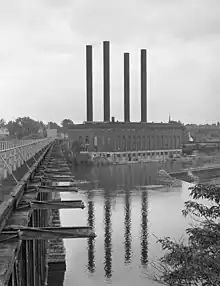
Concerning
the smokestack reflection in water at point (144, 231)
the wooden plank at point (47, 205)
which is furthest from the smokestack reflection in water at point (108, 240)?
the wooden plank at point (47, 205)

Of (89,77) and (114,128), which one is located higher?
(89,77)

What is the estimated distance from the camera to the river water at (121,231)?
13102 millimetres

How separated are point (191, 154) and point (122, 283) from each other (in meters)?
68.4

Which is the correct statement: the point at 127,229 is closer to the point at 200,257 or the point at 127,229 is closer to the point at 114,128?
the point at 200,257

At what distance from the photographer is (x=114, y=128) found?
6350 cm

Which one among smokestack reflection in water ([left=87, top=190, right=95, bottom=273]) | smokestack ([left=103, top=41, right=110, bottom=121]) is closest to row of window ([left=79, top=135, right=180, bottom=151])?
smokestack ([left=103, top=41, right=110, bottom=121])

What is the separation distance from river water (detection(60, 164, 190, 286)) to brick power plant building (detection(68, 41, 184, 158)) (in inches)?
1170

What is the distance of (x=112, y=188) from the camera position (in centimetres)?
3347

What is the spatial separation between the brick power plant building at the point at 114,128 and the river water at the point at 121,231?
29718mm

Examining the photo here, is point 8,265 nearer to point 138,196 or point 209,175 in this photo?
point 138,196

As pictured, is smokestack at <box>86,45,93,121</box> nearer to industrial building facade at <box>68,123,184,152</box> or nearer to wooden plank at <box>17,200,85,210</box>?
industrial building facade at <box>68,123,184,152</box>

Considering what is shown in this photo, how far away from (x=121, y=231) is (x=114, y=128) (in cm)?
4542

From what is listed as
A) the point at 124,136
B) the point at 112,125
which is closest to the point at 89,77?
the point at 112,125

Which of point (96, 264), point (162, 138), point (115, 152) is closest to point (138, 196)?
point (96, 264)
